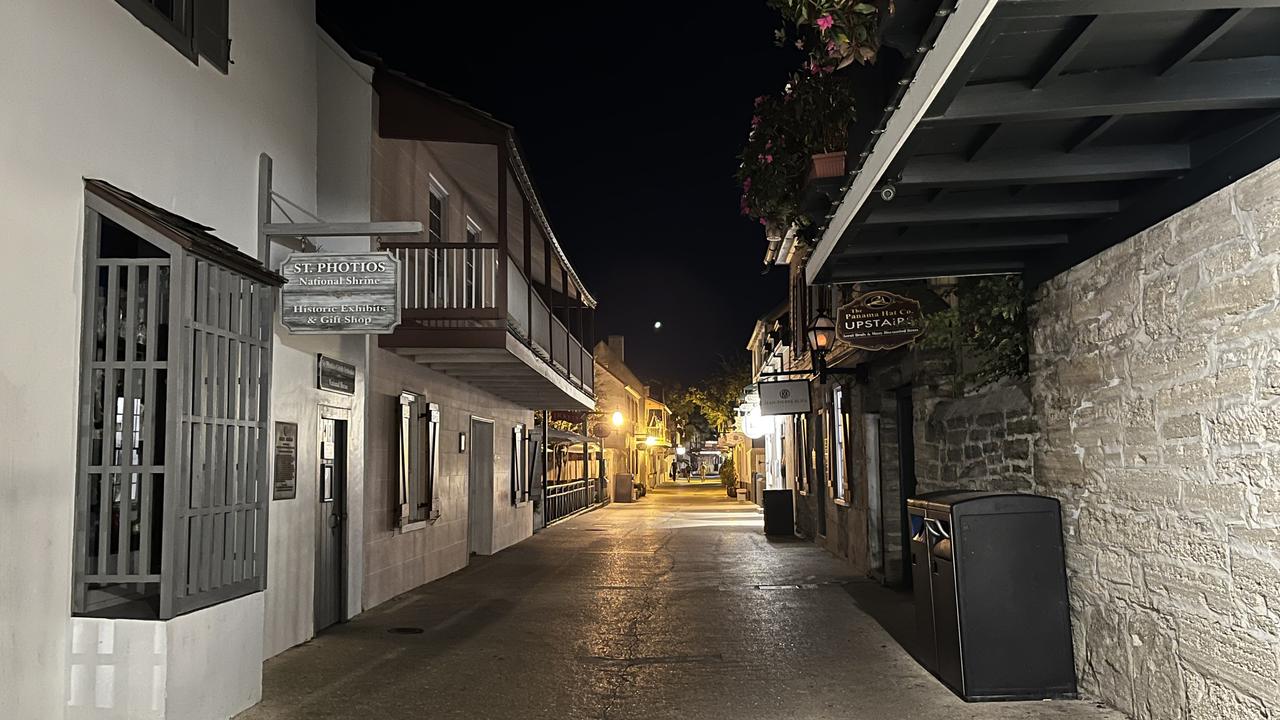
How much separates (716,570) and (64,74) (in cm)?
1089

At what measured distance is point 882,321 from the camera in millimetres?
10102

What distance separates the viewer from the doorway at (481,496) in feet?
57.1

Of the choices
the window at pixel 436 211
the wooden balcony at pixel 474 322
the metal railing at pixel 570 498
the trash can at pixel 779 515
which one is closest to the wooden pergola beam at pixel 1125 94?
the wooden balcony at pixel 474 322

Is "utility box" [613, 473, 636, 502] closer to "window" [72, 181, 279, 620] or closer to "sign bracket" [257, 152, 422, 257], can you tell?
"sign bracket" [257, 152, 422, 257]

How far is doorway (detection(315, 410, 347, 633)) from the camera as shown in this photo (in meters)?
9.42

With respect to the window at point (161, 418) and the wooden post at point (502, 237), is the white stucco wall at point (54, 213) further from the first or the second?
the wooden post at point (502, 237)

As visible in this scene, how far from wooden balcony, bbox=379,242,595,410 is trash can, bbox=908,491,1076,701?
6067 mm

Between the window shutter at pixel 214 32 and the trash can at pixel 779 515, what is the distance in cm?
1572

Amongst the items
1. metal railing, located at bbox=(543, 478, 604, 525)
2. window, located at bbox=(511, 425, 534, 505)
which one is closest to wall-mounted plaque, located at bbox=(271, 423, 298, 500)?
window, located at bbox=(511, 425, 534, 505)

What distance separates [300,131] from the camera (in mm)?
8852

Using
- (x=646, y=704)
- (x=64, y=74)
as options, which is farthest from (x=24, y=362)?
(x=646, y=704)

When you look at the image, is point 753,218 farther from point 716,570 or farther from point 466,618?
point 716,570

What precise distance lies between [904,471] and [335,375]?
671 cm

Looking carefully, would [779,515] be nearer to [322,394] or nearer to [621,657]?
[621,657]
